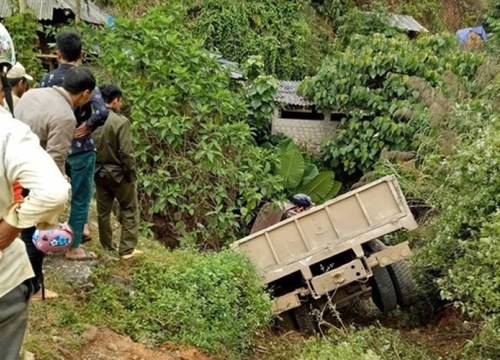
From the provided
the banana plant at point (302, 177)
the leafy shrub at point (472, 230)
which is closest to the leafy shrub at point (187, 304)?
the leafy shrub at point (472, 230)

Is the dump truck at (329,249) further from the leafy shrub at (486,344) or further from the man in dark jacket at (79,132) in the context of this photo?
the man in dark jacket at (79,132)

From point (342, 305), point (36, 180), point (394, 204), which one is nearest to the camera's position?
point (36, 180)

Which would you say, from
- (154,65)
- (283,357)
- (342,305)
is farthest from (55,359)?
(154,65)

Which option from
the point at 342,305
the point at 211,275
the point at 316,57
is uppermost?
the point at 316,57

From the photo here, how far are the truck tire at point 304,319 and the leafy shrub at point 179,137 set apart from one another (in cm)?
210

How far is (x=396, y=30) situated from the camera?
21891 millimetres

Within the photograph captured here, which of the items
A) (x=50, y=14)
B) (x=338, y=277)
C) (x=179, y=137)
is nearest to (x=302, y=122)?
(x=50, y=14)

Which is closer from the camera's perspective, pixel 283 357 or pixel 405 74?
pixel 283 357

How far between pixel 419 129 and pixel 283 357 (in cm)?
820

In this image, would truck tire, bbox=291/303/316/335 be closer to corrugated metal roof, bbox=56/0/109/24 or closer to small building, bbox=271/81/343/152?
corrugated metal roof, bbox=56/0/109/24

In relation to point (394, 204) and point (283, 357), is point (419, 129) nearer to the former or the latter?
point (394, 204)

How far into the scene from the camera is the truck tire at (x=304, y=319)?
8.21m

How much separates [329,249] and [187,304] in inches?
92.4

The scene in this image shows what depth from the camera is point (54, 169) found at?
7.42ft
